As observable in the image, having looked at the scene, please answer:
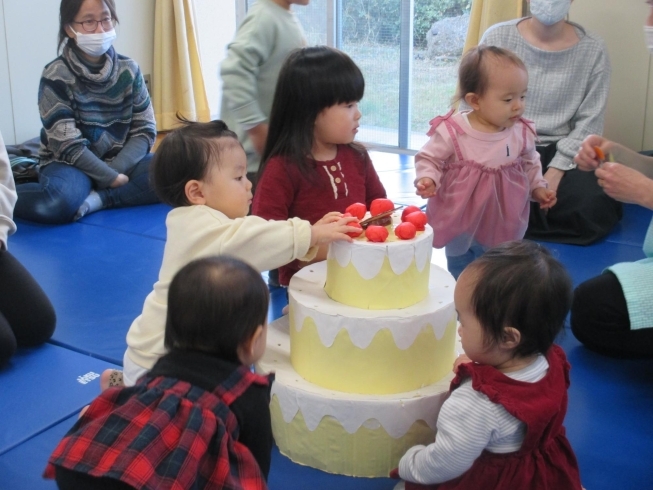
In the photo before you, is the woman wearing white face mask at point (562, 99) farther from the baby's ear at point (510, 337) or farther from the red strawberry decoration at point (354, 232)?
the baby's ear at point (510, 337)

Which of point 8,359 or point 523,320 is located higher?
point 523,320

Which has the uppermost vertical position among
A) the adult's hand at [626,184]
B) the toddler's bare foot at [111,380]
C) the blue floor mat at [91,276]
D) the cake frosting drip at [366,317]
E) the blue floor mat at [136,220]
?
the adult's hand at [626,184]

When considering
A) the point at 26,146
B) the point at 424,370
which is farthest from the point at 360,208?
the point at 26,146

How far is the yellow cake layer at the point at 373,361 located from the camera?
1.49 metres

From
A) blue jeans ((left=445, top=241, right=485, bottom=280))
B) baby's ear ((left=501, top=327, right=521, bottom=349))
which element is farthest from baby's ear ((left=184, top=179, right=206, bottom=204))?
blue jeans ((left=445, top=241, right=485, bottom=280))

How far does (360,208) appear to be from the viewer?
1643 mm

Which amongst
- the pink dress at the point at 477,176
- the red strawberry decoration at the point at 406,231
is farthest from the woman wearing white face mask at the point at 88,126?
the red strawberry decoration at the point at 406,231

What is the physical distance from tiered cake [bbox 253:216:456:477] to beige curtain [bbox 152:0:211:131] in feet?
10.2

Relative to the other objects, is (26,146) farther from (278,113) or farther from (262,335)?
(262,335)

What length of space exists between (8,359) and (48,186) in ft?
4.40

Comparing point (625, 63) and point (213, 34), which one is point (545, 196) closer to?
point (625, 63)

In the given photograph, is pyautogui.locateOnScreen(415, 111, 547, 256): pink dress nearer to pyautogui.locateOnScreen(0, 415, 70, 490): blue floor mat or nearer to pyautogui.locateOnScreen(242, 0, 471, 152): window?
pyautogui.locateOnScreen(0, 415, 70, 490): blue floor mat

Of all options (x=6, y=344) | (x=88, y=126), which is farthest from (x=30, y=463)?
(x=88, y=126)

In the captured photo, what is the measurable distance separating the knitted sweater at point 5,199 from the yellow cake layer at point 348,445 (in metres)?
1.00
